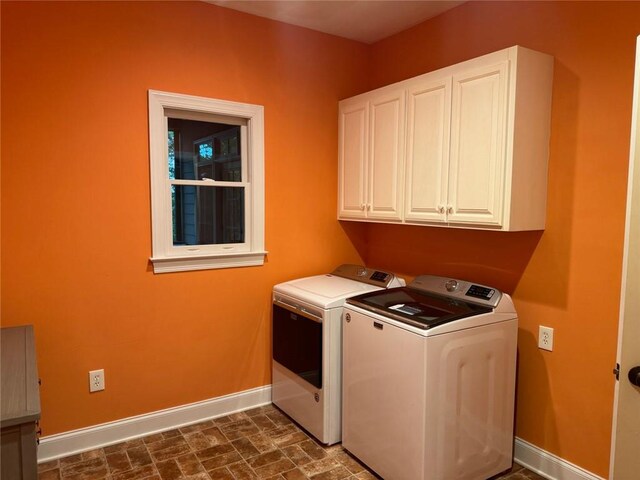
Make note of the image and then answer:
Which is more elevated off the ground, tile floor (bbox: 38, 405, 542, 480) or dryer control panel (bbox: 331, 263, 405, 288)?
dryer control panel (bbox: 331, 263, 405, 288)

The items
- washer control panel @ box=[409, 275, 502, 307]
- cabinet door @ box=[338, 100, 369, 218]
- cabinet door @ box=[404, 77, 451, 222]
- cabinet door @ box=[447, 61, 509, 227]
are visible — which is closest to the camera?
cabinet door @ box=[447, 61, 509, 227]

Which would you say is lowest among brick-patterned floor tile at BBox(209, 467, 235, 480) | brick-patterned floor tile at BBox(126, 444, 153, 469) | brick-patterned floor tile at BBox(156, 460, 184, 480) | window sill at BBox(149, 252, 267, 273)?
brick-patterned floor tile at BBox(209, 467, 235, 480)

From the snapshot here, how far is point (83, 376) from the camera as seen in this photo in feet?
8.21

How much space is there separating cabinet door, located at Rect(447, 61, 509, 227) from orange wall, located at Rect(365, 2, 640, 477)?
34cm

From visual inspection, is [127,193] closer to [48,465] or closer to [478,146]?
[48,465]

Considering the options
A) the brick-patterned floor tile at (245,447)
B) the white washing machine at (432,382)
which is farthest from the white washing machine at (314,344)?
the brick-patterned floor tile at (245,447)

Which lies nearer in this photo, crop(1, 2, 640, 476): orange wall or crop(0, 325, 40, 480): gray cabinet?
crop(0, 325, 40, 480): gray cabinet

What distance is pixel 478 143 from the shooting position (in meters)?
2.22

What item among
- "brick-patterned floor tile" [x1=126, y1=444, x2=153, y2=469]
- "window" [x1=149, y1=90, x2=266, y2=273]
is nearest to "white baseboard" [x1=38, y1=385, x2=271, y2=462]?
"brick-patterned floor tile" [x1=126, y1=444, x2=153, y2=469]

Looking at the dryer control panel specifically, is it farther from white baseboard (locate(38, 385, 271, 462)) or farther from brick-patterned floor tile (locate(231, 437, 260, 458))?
brick-patterned floor tile (locate(231, 437, 260, 458))

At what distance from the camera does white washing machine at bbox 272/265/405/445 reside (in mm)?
2566

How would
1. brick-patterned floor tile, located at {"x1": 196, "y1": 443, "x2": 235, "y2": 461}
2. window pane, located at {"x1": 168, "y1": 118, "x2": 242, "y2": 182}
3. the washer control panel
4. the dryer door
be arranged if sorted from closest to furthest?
the washer control panel < brick-patterned floor tile, located at {"x1": 196, "y1": 443, "x2": 235, "y2": 461} < the dryer door < window pane, located at {"x1": 168, "y1": 118, "x2": 242, "y2": 182}

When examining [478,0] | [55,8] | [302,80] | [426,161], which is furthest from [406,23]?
[55,8]

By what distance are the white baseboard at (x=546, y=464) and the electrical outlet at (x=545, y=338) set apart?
0.56 metres
